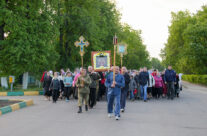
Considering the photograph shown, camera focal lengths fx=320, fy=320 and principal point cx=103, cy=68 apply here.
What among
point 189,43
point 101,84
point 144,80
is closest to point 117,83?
point 144,80

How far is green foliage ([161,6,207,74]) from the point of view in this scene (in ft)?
132

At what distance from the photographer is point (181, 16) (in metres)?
63.7

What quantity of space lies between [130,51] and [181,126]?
175ft

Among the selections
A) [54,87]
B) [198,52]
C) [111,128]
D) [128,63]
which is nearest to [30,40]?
[54,87]

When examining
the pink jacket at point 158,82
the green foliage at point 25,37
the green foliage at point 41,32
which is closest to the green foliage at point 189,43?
the green foliage at point 41,32

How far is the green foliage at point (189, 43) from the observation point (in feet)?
132

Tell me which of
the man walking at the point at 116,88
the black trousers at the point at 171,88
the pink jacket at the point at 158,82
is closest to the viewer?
the man walking at the point at 116,88

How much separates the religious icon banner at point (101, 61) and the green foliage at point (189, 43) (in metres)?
23.5

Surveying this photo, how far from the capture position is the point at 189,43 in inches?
1638

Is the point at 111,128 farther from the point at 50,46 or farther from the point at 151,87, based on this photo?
the point at 50,46

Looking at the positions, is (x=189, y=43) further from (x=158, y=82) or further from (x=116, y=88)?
(x=116, y=88)

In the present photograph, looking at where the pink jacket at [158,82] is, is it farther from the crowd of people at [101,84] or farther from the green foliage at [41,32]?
the green foliage at [41,32]

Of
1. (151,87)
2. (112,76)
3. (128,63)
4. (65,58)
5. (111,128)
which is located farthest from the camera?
(128,63)

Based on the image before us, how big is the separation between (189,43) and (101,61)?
2574cm
